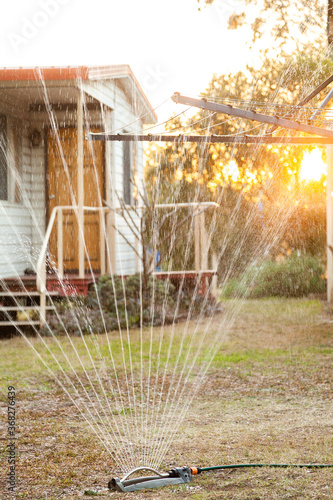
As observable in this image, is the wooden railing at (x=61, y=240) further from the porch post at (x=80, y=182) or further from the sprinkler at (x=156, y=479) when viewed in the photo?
the sprinkler at (x=156, y=479)

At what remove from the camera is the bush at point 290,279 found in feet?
53.0

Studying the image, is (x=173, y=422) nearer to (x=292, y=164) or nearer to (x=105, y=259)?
(x=105, y=259)

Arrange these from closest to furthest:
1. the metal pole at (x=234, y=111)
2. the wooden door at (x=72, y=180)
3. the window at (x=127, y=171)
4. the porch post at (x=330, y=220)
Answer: the metal pole at (x=234, y=111)
the wooden door at (x=72, y=180)
the porch post at (x=330, y=220)
the window at (x=127, y=171)

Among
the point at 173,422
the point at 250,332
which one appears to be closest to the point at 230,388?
the point at 173,422

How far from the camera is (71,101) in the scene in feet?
40.7

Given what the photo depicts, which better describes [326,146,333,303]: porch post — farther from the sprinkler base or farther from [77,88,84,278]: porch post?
the sprinkler base

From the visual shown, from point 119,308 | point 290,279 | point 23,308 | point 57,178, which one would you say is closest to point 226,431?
point 23,308

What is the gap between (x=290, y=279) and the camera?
1622 cm

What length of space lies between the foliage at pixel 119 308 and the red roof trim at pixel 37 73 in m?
3.58

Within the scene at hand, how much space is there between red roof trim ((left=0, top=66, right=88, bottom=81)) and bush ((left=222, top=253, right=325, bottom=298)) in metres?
7.97

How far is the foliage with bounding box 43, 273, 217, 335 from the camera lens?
10.6 metres

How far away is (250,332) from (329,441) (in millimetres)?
6078

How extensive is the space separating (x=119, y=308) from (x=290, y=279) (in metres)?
6.40

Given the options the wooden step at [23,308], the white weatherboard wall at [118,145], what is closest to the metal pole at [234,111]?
the wooden step at [23,308]
